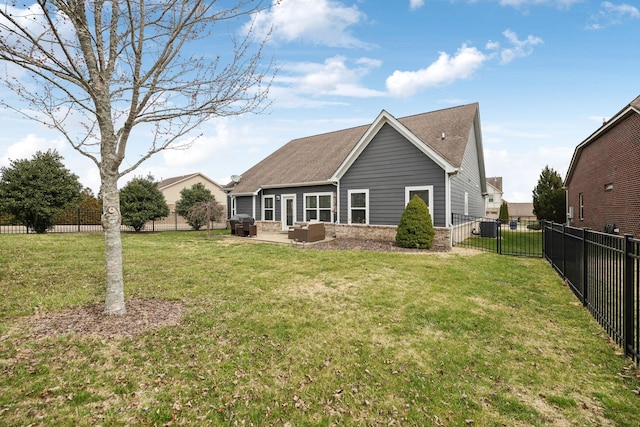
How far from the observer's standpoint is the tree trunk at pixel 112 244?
15.1 feet

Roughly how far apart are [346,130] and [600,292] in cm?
1933

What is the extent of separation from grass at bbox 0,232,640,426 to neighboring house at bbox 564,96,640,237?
33.5 feet

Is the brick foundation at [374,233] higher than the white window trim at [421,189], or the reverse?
the white window trim at [421,189]

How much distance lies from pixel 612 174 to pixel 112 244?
2107cm

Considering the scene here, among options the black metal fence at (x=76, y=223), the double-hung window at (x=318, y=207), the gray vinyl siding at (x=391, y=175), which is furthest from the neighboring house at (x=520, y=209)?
the black metal fence at (x=76, y=223)

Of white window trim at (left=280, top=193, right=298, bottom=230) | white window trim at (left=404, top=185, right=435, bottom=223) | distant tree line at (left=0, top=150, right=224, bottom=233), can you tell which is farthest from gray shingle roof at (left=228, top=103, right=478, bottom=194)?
distant tree line at (left=0, top=150, right=224, bottom=233)

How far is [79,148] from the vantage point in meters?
4.74

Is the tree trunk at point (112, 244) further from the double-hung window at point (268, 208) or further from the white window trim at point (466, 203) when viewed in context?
the white window trim at point (466, 203)

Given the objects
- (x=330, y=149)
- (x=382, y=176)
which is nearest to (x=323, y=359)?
(x=382, y=176)

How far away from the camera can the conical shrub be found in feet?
39.2

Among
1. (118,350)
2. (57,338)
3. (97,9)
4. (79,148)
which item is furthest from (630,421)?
(97,9)

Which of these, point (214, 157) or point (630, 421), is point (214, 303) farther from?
point (214, 157)

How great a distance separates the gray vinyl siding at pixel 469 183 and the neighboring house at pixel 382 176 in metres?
0.05

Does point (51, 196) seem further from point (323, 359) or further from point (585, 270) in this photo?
point (585, 270)
